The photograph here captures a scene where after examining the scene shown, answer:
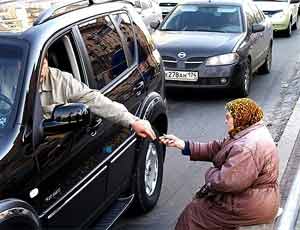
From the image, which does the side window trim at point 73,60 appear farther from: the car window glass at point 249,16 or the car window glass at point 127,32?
the car window glass at point 249,16

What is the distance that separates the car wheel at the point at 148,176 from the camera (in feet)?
18.4

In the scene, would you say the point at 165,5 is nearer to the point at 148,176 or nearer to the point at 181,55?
the point at 181,55

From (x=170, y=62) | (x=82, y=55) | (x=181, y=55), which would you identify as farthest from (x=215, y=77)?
(x=82, y=55)

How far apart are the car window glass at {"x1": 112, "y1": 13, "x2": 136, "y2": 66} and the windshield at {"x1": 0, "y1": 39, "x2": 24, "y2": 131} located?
5.70 ft

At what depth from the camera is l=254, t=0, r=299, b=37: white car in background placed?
18312 mm

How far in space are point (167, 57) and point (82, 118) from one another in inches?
269

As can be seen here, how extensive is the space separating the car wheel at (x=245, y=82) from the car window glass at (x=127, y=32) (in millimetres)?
5015

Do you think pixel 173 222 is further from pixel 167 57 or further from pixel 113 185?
pixel 167 57

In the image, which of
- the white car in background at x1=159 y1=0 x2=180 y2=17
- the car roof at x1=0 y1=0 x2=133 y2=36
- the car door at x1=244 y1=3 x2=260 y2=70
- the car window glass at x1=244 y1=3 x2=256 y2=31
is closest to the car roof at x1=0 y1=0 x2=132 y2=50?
the car roof at x1=0 y1=0 x2=133 y2=36

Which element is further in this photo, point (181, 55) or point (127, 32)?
point (181, 55)

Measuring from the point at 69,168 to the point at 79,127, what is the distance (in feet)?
1.01

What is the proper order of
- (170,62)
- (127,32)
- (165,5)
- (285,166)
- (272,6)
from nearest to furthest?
(127,32)
(285,166)
(170,62)
(272,6)
(165,5)

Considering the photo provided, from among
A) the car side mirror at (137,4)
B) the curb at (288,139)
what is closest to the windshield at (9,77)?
the curb at (288,139)

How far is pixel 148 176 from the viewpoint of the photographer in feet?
19.5
